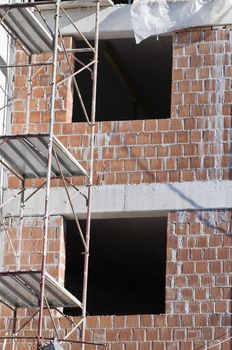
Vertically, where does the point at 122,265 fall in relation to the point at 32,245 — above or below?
above

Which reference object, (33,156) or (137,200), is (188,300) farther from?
(33,156)

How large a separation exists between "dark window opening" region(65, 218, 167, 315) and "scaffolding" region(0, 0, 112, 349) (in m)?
1.60

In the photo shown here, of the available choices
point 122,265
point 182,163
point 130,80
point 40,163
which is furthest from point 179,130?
point 122,265

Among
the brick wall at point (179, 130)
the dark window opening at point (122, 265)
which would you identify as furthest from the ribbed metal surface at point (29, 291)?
the dark window opening at point (122, 265)

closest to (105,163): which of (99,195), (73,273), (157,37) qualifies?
(99,195)

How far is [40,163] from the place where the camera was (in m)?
20.5

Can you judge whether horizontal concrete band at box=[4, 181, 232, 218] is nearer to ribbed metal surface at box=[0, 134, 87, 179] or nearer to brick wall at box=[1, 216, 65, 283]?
brick wall at box=[1, 216, 65, 283]

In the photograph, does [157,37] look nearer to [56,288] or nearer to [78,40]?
[78,40]

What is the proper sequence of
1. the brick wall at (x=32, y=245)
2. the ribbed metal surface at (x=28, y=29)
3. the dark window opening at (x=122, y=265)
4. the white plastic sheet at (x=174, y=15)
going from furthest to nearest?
1. the dark window opening at (x=122, y=265)
2. the white plastic sheet at (x=174, y=15)
3. the ribbed metal surface at (x=28, y=29)
4. the brick wall at (x=32, y=245)

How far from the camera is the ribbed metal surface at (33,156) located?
64.5 ft

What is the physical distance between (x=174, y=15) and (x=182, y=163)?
2.40 m

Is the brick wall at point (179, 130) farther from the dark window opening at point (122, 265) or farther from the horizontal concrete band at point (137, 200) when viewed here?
the dark window opening at point (122, 265)

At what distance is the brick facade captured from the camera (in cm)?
1989

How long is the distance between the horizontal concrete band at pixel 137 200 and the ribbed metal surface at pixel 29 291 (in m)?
1.39
